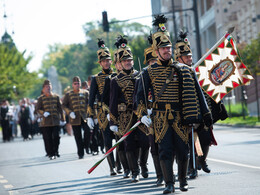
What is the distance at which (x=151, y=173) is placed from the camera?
12445 mm

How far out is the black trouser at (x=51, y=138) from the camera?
1917 centimetres

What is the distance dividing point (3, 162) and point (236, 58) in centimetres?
917

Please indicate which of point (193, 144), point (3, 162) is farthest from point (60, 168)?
point (193, 144)

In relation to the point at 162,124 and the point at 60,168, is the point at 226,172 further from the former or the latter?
the point at 60,168

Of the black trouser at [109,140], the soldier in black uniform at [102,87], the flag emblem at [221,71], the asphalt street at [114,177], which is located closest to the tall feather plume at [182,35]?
the flag emblem at [221,71]

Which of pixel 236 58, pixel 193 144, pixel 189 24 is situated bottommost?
pixel 193 144

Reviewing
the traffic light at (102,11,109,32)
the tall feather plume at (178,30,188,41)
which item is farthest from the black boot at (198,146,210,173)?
the traffic light at (102,11,109,32)

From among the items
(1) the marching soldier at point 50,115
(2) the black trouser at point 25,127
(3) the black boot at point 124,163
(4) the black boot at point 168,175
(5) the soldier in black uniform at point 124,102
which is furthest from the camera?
(2) the black trouser at point 25,127

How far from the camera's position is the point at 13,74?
6569 centimetres

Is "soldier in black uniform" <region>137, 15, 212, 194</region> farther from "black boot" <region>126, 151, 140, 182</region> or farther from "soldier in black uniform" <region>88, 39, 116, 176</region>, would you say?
"soldier in black uniform" <region>88, 39, 116, 176</region>

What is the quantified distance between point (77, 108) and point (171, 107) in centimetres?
911

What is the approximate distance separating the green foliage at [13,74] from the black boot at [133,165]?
165 ft

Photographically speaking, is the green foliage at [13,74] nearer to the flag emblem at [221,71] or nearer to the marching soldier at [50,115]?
the marching soldier at [50,115]

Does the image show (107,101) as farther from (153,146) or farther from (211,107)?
(153,146)
